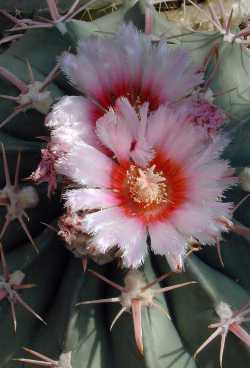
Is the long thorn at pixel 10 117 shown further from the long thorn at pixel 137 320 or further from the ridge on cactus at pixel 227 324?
the ridge on cactus at pixel 227 324

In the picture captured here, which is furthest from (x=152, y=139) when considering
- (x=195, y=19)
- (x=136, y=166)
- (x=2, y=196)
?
(x=195, y=19)

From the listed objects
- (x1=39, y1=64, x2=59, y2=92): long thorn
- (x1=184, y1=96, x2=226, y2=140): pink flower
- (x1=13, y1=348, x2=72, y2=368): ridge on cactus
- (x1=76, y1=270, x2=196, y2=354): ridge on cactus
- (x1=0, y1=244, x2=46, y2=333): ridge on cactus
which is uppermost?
(x1=39, y1=64, x2=59, y2=92): long thorn

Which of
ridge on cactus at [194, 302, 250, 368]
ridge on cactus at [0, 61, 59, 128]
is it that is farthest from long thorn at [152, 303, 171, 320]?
ridge on cactus at [0, 61, 59, 128]

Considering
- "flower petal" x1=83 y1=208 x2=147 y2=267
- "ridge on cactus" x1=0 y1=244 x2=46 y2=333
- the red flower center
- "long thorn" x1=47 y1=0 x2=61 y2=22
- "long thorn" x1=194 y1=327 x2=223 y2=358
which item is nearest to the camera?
"flower petal" x1=83 y1=208 x2=147 y2=267

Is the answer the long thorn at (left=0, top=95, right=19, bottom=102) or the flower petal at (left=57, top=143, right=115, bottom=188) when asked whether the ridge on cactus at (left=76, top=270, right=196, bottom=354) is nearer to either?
the flower petal at (left=57, top=143, right=115, bottom=188)

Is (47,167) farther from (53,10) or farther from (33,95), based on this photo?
(53,10)

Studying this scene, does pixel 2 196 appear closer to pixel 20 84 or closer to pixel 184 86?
pixel 20 84
